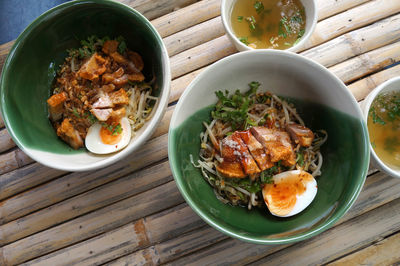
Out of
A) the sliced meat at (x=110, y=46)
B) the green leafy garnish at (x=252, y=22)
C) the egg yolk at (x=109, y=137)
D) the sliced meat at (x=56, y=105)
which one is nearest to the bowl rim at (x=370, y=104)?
the green leafy garnish at (x=252, y=22)

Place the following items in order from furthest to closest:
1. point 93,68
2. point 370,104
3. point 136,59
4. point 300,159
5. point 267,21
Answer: point 267,21 < point 136,59 < point 93,68 < point 370,104 < point 300,159

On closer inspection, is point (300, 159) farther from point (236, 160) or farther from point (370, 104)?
point (370, 104)

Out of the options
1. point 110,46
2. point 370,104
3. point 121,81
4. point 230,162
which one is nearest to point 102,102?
point 121,81

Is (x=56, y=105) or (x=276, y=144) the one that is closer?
(x=276, y=144)

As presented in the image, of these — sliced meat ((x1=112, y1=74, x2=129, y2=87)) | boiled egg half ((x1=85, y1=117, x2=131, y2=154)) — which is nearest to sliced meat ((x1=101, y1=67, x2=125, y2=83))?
sliced meat ((x1=112, y1=74, x2=129, y2=87))

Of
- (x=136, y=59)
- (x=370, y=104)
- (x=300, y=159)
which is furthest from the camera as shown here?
(x=136, y=59)

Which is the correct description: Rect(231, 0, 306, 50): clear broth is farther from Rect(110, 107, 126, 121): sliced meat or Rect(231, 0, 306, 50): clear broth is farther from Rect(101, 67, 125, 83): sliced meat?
Rect(110, 107, 126, 121): sliced meat
